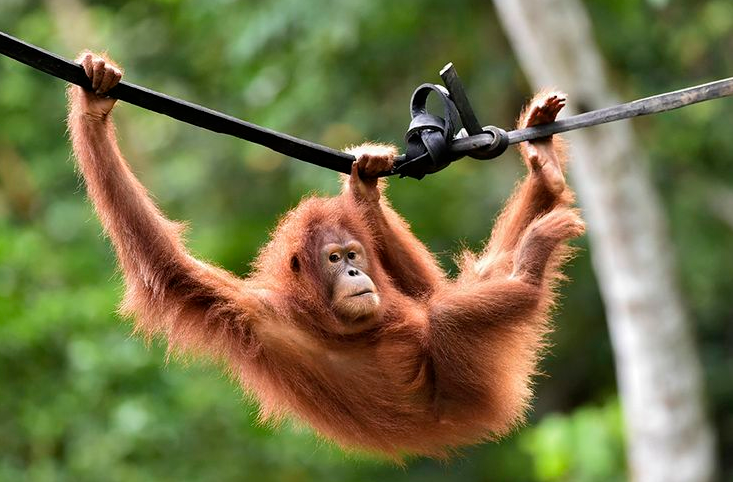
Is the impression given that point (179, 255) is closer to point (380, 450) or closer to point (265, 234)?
point (380, 450)

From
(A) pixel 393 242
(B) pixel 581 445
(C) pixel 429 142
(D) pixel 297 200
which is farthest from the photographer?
(D) pixel 297 200

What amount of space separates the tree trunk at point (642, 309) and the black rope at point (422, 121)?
516 centimetres

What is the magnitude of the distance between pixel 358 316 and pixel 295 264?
0.36 metres

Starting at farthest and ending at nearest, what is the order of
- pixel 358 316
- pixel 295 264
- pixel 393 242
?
pixel 393 242, pixel 295 264, pixel 358 316

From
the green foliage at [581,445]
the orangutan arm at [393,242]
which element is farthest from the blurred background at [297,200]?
the orangutan arm at [393,242]

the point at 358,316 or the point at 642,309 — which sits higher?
the point at 358,316

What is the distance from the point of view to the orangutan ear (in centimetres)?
484

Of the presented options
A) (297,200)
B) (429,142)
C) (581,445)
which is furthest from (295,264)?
(297,200)

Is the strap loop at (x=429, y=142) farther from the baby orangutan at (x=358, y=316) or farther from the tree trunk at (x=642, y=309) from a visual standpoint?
the tree trunk at (x=642, y=309)

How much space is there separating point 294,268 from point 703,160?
8540 millimetres

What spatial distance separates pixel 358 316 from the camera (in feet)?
15.4

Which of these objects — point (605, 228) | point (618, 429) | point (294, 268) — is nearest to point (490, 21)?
point (605, 228)

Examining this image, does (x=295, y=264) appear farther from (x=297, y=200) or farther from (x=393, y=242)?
(x=297, y=200)

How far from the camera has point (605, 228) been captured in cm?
980
